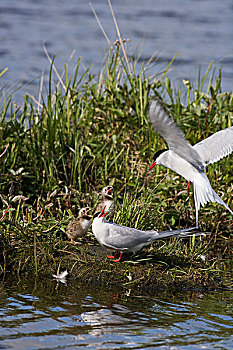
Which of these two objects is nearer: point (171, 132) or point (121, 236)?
point (171, 132)

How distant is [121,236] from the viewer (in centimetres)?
533

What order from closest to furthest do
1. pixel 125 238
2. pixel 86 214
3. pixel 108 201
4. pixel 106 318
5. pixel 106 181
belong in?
1. pixel 106 318
2. pixel 125 238
3. pixel 86 214
4. pixel 108 201
5. pixel 106 181

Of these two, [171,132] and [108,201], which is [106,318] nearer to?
[171,132]

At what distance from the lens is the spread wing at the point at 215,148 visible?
19.2 feet

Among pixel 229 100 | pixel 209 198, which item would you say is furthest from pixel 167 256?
pixel 229 100

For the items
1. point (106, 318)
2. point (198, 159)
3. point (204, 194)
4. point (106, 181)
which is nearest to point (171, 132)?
point (198, 159)

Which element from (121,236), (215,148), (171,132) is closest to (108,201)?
(121,236)

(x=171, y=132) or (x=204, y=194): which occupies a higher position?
(x=171, y=132)

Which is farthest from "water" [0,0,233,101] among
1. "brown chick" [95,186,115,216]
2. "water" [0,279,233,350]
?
"water" [0,279,233,350]

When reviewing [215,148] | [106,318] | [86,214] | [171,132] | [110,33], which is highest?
[110,33]

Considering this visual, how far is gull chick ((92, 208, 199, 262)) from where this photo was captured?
17.5ft

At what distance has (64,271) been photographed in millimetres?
5500

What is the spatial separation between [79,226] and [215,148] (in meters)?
1.43

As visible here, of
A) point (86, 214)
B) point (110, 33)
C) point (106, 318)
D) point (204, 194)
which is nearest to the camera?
point (106, 318)
